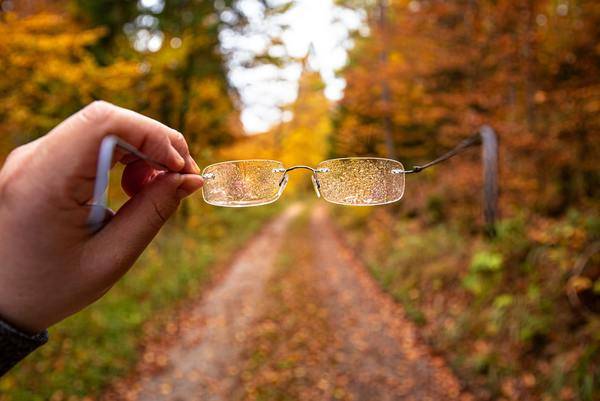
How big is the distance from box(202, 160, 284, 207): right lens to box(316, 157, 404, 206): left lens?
33 cm

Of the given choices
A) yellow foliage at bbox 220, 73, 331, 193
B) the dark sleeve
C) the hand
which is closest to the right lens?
the hand

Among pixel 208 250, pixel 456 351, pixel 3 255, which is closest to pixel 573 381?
pixel 456 351

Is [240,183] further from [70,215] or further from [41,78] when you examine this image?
[41,78]

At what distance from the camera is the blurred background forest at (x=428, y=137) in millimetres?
4754

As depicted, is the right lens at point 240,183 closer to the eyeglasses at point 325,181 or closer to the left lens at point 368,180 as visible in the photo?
the eyeglasses at point 325,181

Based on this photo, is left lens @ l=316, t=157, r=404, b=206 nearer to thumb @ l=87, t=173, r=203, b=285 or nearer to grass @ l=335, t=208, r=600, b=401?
thumb @ l=87, t=173, r=203, b=285

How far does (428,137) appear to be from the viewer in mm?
11000

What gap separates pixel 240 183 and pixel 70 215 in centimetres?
70

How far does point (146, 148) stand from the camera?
126 cm

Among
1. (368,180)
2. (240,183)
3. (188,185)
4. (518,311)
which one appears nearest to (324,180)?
(368,180)

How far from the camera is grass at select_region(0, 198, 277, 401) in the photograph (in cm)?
475

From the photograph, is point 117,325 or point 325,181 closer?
point 325,181

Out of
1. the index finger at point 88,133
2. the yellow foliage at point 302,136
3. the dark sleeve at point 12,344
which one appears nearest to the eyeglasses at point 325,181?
the index finger at point 88,133

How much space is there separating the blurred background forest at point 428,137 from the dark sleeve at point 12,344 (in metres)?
4.47
